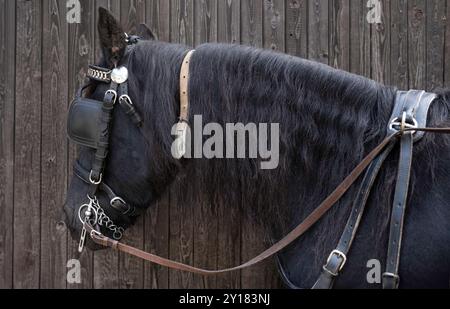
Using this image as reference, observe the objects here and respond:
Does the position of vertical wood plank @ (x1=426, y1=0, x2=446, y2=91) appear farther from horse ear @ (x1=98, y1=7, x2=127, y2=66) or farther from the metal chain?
the metal chain

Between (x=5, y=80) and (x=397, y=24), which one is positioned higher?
(x=397, y=24)

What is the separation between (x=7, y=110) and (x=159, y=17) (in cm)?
108

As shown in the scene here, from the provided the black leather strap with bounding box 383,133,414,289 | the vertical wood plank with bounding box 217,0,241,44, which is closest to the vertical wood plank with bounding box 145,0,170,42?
the vertical wood plank with bounding box 217,0,241,44

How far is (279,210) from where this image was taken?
6.21ft

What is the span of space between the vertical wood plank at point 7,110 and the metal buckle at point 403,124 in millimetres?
2272

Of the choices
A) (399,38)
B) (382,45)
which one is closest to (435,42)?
(399,38)

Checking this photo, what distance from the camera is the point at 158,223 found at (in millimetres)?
2945

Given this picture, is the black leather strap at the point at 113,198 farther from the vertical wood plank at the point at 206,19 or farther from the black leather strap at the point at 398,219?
the vertical wood plank at the point at 206,19

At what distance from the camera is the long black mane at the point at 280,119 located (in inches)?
69.9

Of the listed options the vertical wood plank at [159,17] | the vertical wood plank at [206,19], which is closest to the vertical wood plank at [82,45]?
the vertical wood plank at [159,17]
